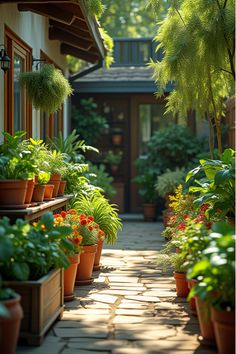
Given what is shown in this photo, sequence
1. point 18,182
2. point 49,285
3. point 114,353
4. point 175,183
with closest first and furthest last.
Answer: point 114,353
point 49,285
point 18,182
point 175,183

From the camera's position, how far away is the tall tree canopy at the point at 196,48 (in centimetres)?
648

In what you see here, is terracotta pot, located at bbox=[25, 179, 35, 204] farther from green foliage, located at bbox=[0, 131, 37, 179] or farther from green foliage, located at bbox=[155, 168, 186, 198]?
green foliage, located at bbox=[155, 168, 186, 198]

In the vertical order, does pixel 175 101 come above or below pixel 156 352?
above

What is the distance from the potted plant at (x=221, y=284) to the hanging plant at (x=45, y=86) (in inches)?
138

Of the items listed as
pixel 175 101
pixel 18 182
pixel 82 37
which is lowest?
pixel 18 182

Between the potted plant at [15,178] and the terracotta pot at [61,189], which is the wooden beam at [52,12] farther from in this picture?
the potted plant at [15,178]

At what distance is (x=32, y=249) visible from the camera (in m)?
4.09

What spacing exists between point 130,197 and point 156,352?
994 centimetres

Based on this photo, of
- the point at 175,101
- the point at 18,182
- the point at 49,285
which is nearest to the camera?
the point at 49,285

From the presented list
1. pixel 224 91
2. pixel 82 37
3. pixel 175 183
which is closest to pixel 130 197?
pixel 175 183

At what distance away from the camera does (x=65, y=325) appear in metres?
4.62

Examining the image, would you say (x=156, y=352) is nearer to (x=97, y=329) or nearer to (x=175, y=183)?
(x=97, y=329)

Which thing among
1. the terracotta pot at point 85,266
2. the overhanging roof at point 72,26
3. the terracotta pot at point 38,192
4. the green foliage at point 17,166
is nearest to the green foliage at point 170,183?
the overhanging roof at point 72,26

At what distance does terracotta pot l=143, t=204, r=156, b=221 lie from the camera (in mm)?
12711
